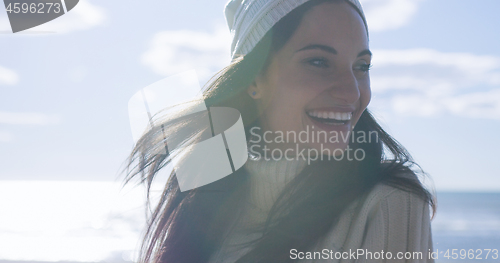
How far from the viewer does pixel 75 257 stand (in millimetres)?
9359

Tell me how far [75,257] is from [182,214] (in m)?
9.09

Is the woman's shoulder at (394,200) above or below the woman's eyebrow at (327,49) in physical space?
below

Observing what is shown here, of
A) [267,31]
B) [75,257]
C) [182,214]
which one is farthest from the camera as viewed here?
[75,257]

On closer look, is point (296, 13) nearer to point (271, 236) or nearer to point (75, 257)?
point (271, 236)

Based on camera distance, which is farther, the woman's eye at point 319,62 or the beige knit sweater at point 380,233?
the woman's eye at point 319,62

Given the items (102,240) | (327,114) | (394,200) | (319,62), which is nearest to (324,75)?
(319,62)

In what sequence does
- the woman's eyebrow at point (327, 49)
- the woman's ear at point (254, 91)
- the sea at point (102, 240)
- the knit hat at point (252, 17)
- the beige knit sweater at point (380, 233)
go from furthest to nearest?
the sea at point (102, 240)
the woman's ear at point (254, 91)
the knit hat at point (252, 17)
the woman's eyebrow at point (327, 49)
the beige knit sweater at point (380, 233)

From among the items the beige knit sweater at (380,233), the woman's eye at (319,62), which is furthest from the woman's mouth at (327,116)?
the beige knit sweater at (380,233)

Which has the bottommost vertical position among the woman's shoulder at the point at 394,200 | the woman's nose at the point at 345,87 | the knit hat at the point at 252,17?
the woman's shoulder at the point at 394,200

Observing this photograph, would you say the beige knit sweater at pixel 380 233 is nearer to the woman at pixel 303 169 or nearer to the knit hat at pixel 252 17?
the woman at pixel 303 169


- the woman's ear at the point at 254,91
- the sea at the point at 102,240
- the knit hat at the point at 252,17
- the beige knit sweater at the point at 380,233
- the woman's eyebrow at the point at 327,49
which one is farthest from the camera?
the sea at the point at 102,240

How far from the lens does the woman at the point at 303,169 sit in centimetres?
137

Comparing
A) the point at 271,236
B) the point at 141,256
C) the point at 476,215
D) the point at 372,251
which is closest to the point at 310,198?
the point at 271,236

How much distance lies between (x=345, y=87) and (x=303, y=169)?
42cm
